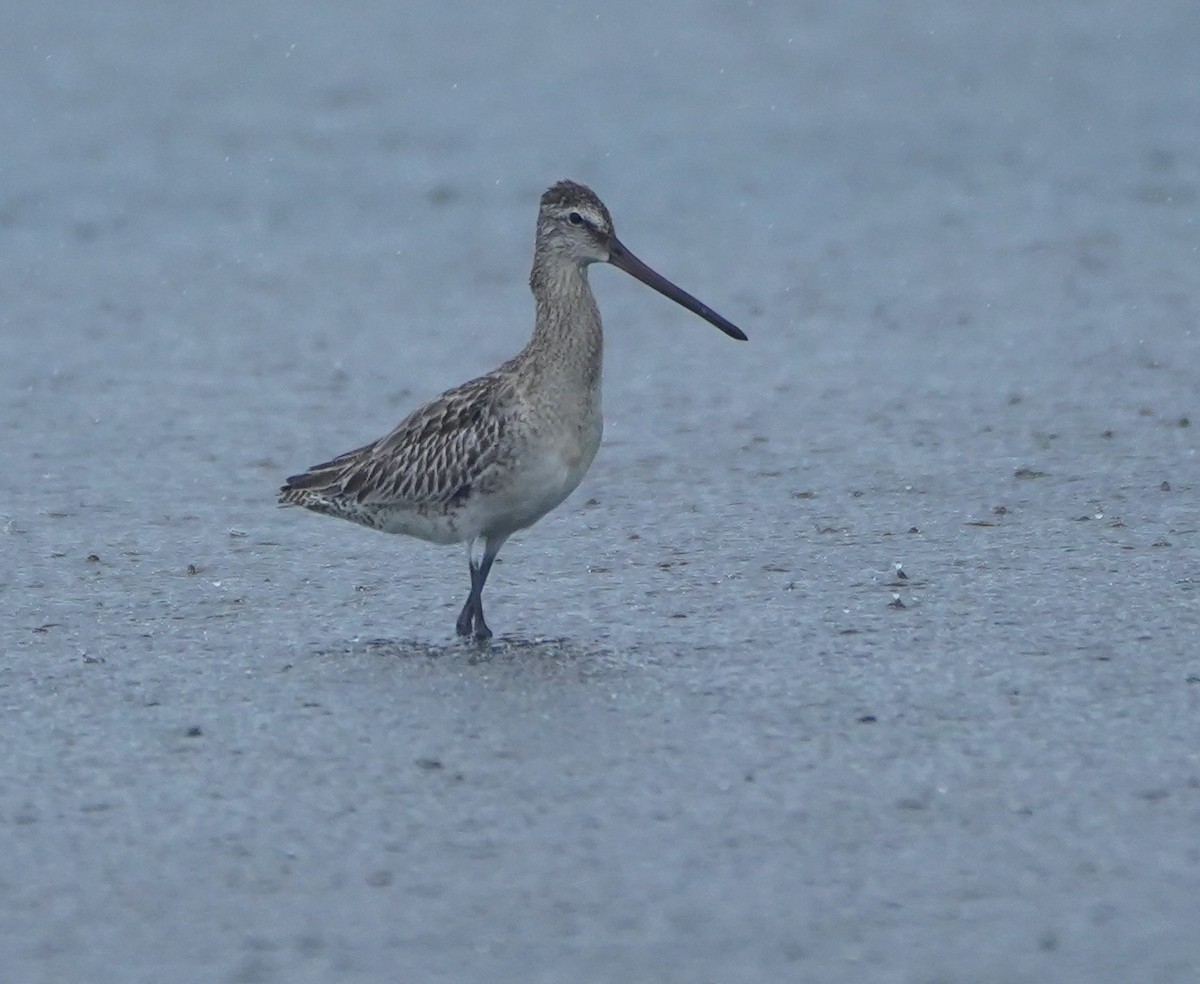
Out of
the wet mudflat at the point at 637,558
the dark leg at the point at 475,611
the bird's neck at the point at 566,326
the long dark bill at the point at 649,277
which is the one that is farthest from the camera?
the long dark bill at the point at 649,277

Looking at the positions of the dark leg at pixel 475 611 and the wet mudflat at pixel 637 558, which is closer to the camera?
the wet mudflat at pixel 637 558

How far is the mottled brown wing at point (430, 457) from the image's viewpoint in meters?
6.68

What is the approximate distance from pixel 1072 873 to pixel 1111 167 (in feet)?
32.6

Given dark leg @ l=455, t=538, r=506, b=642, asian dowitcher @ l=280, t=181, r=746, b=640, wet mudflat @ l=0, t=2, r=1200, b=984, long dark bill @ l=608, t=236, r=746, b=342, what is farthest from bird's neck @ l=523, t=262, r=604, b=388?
wet mudflat @ l=0, t=2, r=1200, b=984

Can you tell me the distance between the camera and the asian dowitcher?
21.7 feet

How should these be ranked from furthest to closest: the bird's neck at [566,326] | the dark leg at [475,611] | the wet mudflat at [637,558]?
the bird's neck at [566,326] < the dark leg at [475,611] < the wet mudflat at [637,558]

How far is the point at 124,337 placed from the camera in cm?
1087

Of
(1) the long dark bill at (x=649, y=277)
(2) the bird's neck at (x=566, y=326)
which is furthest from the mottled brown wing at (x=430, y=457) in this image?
(1) the long dark bill at (x=649, y=277)

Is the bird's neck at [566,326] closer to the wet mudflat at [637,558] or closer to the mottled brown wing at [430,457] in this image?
the mottled brown wing at [430,457]

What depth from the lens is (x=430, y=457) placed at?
6840 millimetres

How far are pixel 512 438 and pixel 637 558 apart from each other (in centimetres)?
103

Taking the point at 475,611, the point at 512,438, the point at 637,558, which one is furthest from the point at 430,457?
the point at 637,558

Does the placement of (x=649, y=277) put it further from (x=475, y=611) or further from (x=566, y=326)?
(x=475, y=611)

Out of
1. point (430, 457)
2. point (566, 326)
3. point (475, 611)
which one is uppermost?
point (566, 326)
